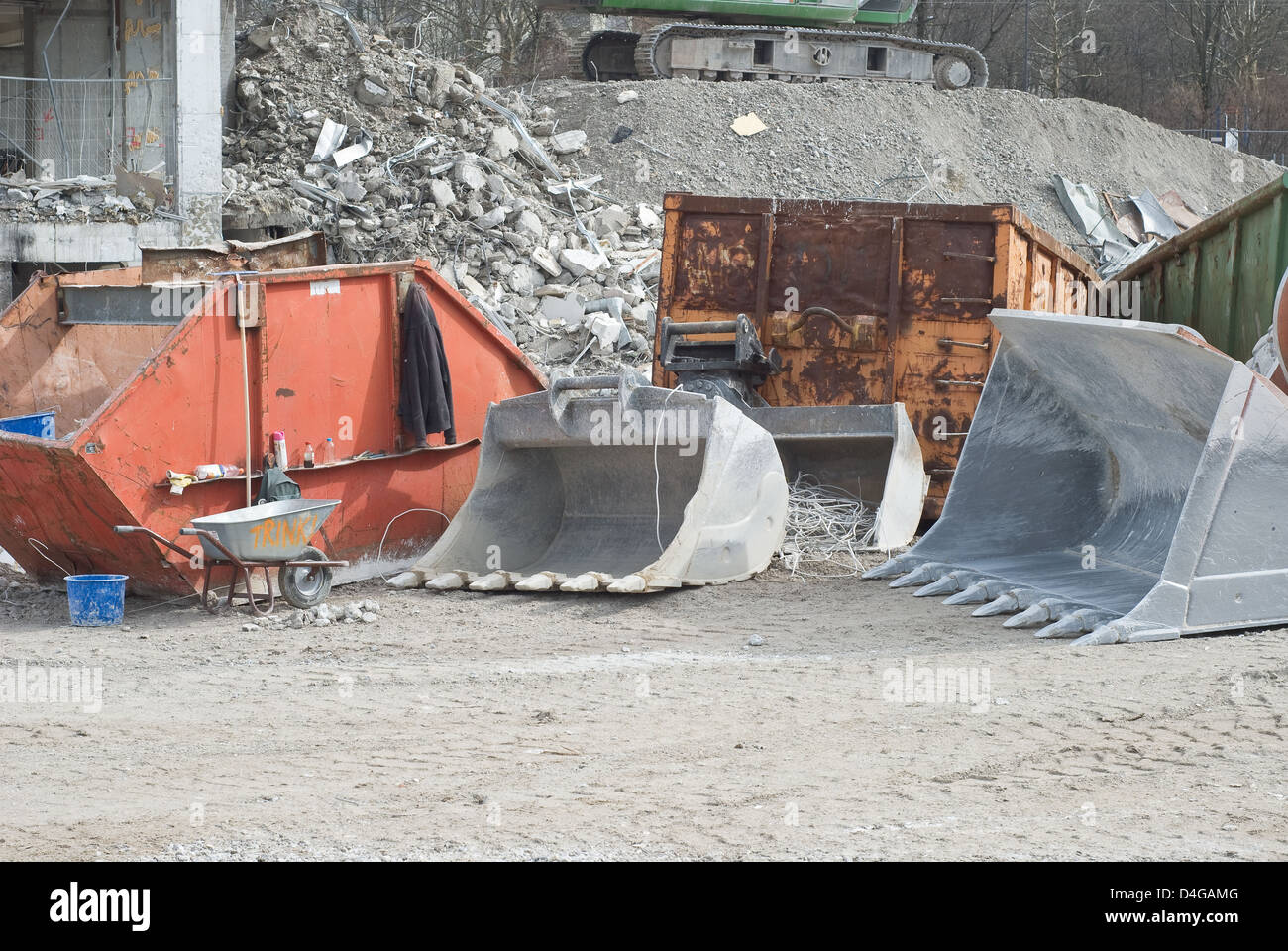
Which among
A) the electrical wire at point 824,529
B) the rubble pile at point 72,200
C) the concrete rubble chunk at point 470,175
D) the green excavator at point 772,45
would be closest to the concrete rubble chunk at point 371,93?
the concrete rubble chunk at point 470,175

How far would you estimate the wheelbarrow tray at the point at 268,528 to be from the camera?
6.91 m

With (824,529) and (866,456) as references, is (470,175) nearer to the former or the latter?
(866,456)

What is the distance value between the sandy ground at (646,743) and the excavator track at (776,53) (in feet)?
67.0

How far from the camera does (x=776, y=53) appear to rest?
26375 millimetres

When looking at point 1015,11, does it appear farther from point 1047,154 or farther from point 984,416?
point 984,416

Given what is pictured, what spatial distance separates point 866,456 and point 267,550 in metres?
3.63

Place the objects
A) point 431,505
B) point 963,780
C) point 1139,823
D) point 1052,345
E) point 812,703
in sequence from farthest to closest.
A: point 431,505 < point 1052,345 < point 812,703 < point 963,780 < point 1139,823

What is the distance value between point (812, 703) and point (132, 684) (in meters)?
2.65

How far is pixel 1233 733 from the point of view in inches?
183

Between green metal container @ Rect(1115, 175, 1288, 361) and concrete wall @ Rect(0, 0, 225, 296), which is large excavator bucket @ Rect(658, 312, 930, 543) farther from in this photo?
concrete wall @ Rect(0, 0, 225, 296)

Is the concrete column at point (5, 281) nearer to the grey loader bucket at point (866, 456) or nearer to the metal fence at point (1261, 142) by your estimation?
the grey loader bucket at point (866, 456)

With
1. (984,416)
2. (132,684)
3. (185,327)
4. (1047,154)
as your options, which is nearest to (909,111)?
(1047,154)

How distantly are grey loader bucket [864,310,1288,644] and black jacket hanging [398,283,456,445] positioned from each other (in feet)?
8.46

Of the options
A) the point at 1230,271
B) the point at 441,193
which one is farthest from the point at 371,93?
the point at 1230,271
